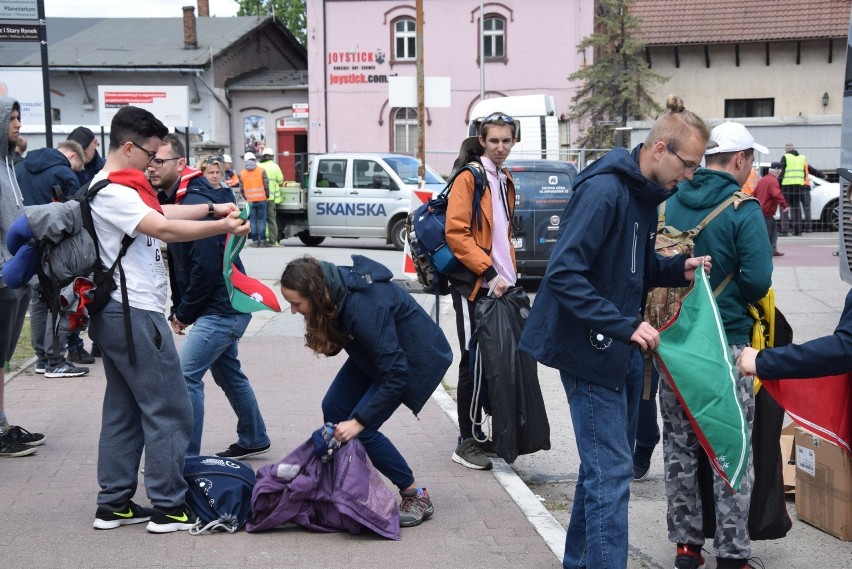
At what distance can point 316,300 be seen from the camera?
4594 millimetres

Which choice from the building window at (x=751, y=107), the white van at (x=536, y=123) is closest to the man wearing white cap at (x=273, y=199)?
the white van at (x=536, y=123)

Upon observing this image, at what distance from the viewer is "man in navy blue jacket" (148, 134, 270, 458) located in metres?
5.69

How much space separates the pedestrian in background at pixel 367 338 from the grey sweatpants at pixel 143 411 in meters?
0.70

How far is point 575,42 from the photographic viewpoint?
38.1 m

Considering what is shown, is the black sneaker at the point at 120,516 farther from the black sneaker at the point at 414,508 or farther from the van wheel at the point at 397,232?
the van wheel at the point at 397,232

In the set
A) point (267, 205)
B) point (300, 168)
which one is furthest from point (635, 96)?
point (267, 205)

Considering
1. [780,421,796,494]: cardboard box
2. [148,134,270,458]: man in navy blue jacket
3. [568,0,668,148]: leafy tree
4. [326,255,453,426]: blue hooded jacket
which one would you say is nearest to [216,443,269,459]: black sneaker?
[148,134,270,458]: man in navy blue jacket

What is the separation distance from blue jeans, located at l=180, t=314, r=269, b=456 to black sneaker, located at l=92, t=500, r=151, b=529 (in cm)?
59

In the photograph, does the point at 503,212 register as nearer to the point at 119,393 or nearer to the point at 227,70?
the point at 119,393

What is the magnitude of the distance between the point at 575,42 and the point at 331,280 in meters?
35.1

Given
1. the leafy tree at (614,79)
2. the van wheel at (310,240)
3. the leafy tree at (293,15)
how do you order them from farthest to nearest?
the leafy tree at (293,15)
the leafy tree at (614,79)
the van wheel at (310,240)

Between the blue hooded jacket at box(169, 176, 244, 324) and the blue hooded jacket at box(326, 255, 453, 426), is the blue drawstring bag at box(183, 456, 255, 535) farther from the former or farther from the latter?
the blue hooded jacket at box(169, 176, 244, 324)

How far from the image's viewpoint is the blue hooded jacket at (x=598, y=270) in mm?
3795

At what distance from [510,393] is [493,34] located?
34.6 m
